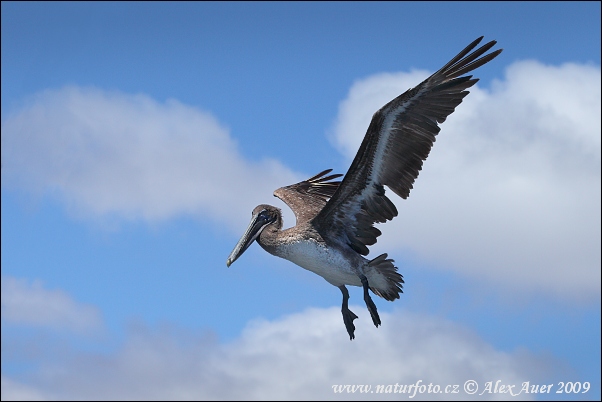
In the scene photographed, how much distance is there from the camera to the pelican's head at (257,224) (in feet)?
57.9

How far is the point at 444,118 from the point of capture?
1590 centimetres

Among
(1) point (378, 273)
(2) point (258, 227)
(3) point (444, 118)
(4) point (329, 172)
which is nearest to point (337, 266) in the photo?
(1) point (378, 273)

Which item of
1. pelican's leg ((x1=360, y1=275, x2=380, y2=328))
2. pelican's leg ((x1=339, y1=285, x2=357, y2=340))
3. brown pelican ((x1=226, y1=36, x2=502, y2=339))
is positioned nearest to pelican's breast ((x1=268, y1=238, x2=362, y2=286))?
brown pelican ((x1=226, y1=36, x2=502, y2=339))

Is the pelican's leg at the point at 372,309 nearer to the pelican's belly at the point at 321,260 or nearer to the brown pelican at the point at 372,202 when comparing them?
the brown pelican at the point at 372,202

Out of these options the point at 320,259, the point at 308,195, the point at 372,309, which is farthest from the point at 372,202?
the point at 308,195

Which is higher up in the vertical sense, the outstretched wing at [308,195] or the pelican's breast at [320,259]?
the outstretched wing at [308,195]

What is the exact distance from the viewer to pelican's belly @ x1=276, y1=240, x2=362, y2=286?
667 inches

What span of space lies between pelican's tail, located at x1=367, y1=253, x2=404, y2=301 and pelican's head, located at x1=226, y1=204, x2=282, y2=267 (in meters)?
2.16

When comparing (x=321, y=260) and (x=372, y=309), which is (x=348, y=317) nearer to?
(x=372, y=309)

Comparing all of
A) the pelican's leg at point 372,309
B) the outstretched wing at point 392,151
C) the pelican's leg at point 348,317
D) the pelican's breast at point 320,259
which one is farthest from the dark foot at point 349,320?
the outstretched wing at point 392,151

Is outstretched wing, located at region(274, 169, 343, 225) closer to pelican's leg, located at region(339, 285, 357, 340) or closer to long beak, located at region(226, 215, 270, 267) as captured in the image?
long beak, located at region(226, 215, 270, 267)

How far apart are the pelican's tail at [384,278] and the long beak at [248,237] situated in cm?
236

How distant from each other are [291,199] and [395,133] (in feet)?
14.7

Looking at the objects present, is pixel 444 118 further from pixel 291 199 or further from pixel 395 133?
pixel 291 199
